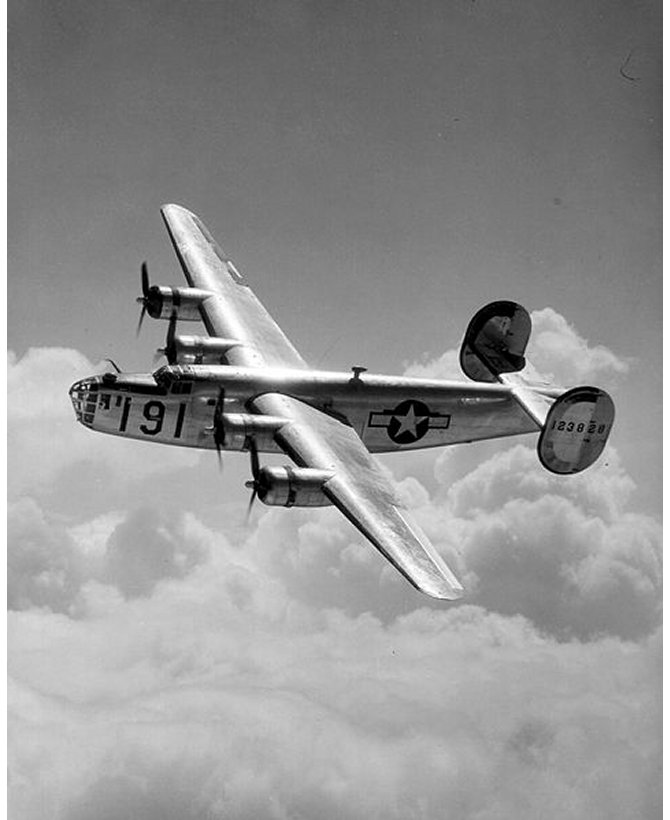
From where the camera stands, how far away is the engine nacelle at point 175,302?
2791 centimetres

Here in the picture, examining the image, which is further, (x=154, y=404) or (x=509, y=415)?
(x=509, y=415)

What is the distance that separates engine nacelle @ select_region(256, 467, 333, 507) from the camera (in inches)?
773

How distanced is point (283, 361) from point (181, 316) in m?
3.59

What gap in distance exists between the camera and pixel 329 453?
72.5 feet

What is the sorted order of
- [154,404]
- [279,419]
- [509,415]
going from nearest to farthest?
[279,419]
[154,404]
[509,415]

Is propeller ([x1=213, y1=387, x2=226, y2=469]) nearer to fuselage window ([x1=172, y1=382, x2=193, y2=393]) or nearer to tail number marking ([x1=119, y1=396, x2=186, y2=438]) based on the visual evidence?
fuselage window ([x1=172, y1=382, x2=193, y2=393])

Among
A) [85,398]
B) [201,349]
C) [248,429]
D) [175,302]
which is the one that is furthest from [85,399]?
[248,429]

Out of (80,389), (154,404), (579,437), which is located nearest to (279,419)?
(154,404)

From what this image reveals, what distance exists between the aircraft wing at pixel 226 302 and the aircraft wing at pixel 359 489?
266 cm

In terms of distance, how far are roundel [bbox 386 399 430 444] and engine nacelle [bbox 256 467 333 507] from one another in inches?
273

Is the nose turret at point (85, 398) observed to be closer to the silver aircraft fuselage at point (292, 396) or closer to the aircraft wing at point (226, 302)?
the silver aircraft fuselage at point (292, 396)

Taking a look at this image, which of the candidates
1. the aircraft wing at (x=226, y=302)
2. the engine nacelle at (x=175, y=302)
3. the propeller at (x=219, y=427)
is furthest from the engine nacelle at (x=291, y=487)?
the engine nacelle at (x=175, y=302)

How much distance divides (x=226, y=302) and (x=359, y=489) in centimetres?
1050

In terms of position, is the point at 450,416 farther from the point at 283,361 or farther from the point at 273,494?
the point at 273,494
